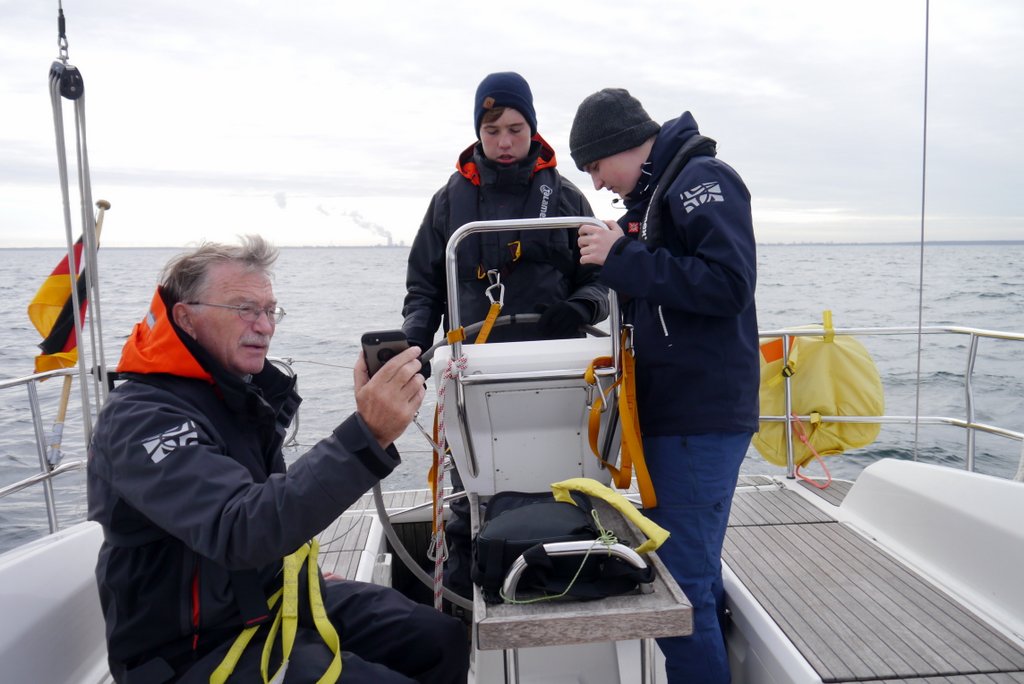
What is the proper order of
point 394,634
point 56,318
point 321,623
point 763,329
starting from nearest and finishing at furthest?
point 321,623
point 394,634
point 56,318
point 763,329

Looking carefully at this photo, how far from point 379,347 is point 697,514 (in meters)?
0.96

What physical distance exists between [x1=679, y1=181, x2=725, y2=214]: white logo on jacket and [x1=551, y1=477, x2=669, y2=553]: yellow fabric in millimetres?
701

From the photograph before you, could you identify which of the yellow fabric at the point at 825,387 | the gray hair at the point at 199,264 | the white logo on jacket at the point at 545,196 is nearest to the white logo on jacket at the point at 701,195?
the white logo on jacket at the point at 545,196

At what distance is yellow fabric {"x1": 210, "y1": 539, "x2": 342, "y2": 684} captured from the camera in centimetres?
142

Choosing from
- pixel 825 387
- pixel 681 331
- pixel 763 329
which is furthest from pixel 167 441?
pixel 763 329

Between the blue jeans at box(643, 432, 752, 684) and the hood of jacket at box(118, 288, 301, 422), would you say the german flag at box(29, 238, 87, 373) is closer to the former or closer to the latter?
the hood of jacket at box(118, 288, 301, 422)

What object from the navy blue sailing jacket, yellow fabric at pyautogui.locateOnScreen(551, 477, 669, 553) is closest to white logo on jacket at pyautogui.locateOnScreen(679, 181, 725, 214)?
the navy blue sailing jacket

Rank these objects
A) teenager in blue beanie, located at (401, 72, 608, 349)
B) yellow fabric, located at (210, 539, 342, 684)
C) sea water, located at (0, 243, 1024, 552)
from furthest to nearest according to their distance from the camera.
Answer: sea water, located at (0, 243, 1024, 552), teenager in blue beanie, located at (401, 72, 608, 349), yellow fabric, located at (210, 539, 342, 684)

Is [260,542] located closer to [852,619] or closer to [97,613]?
[97,613]

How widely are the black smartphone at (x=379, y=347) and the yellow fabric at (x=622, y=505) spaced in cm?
61

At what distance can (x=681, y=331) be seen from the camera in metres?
1.90

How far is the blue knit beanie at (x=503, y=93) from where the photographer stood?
2430 millimetres

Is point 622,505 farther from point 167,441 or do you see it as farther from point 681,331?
point 167,441

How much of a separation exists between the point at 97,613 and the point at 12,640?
16.5 inches
